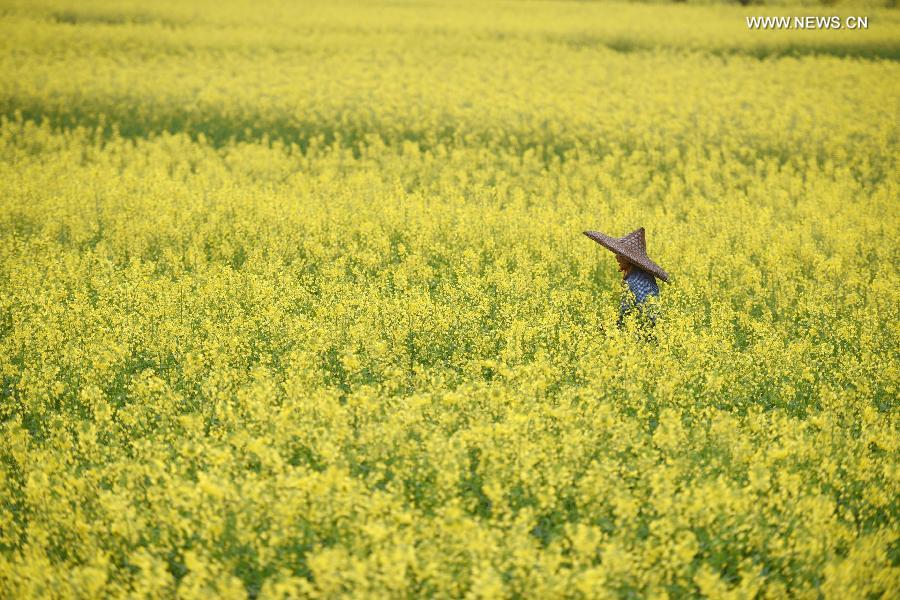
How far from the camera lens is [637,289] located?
7164mm

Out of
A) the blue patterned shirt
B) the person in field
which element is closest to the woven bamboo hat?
the person in field

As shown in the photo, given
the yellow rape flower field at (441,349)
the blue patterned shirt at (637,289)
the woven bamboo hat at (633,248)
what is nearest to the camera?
the yellow rape flower field at (441,349)

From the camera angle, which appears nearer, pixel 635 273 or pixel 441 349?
pixel 441 349

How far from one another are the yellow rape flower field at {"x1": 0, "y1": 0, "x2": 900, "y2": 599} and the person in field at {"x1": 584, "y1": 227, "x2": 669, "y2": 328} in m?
0.26

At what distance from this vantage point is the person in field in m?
6.94

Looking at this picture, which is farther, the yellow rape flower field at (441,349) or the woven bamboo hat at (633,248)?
the woven bamboo hat at (633,248)

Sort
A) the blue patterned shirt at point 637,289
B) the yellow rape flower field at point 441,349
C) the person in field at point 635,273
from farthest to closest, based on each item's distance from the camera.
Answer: the blue patterned shirt at point 637,289, the person in field at point 635,273, the yellow rape flower field at point 441,349

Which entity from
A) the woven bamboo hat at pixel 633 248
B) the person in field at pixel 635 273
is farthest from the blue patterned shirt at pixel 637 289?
the woven bamboo hat at pixel 633 248

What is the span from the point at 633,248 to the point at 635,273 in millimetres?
282

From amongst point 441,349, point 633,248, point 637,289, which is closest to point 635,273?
point 637,289

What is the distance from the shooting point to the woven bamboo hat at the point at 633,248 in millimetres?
6834

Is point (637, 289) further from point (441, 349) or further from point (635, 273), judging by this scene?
point (441, 349)

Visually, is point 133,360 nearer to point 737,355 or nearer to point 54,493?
point 54,493

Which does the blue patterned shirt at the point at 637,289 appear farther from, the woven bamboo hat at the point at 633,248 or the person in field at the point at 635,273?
the woven bamboo hat at the point at 633,248
